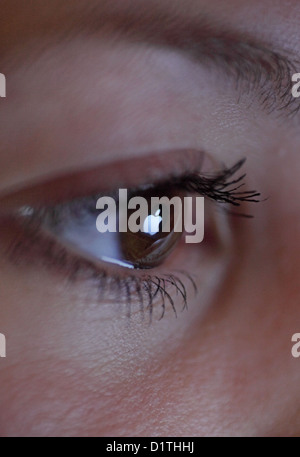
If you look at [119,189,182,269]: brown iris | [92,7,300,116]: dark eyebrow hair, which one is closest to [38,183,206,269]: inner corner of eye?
[119,189,182,269]: brown iris

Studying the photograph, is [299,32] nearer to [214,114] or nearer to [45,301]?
Answer: [214,114]

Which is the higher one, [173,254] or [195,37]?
[195,37]

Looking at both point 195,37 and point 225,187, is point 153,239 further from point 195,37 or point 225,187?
point 195,37

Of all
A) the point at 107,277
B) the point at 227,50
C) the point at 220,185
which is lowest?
→ the point at 107,277

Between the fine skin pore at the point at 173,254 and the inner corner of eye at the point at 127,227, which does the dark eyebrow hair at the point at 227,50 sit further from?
the inner corner of eye at the point at 127,227

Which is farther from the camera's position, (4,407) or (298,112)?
(298,112)

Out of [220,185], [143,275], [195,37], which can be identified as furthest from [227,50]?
[143,275]

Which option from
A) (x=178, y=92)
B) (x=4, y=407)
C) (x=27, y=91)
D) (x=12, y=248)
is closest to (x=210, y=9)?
(x=178, y=92)
